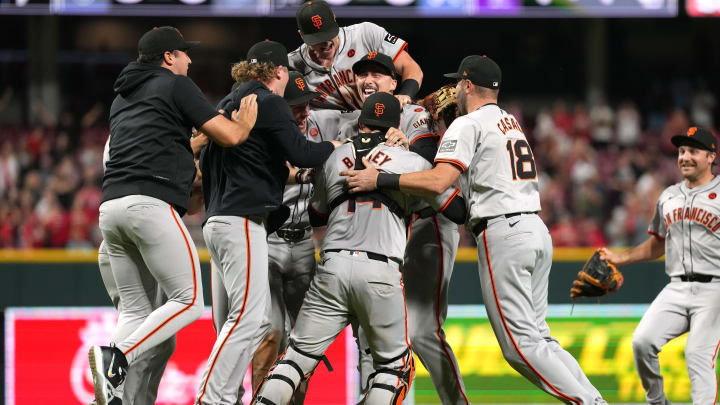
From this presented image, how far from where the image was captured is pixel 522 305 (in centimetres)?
501

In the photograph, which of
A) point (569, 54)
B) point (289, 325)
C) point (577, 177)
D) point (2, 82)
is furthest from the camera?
point (569, 54)

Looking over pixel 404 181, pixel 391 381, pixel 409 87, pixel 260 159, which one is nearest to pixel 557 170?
pixel 409 87

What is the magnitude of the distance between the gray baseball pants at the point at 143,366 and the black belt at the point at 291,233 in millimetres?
858

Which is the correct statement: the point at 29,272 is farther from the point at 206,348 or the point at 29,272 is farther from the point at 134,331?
the point at 134,331

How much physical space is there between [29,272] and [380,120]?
13.8 feet

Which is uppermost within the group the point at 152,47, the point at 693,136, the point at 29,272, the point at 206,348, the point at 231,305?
the point at 152,47

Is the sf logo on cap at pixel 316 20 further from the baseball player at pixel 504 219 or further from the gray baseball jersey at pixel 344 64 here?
the baseball player at pixel 504 219

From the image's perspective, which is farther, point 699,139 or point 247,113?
point 699,139

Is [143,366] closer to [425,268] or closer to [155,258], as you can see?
[155,258]

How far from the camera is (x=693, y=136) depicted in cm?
628

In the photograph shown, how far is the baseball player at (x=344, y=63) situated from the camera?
20.0 ft

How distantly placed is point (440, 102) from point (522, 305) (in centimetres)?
155

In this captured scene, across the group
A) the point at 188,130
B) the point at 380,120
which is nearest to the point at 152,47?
the point at 188,130

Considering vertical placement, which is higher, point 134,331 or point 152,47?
point 152,47
